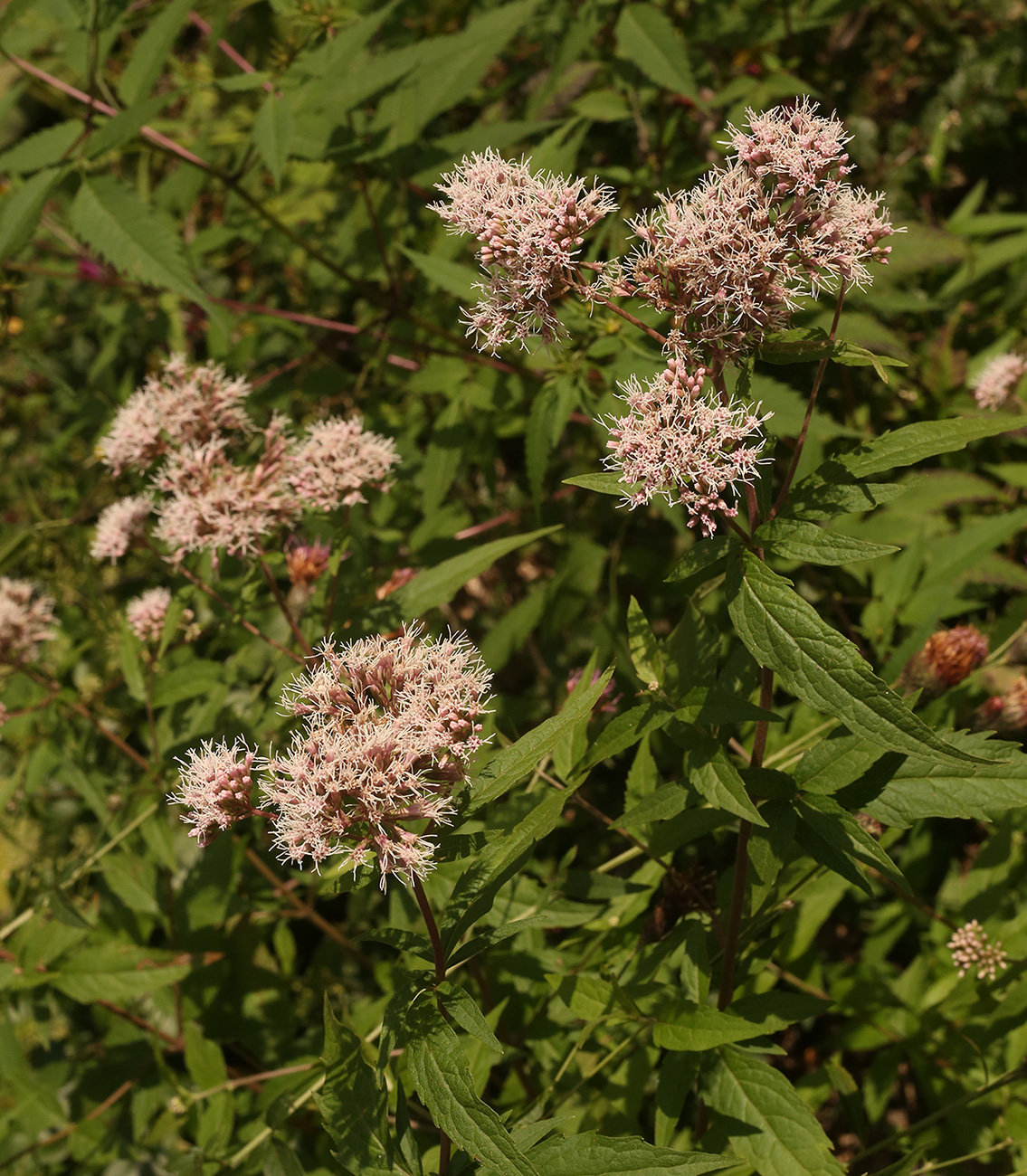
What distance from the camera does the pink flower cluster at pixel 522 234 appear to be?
2100 millimetres

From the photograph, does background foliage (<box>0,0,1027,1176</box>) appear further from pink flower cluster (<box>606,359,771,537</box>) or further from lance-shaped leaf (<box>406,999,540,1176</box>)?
pink flower cluster (<box>606,359,771,537</box>)

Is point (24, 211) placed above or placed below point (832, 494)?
above

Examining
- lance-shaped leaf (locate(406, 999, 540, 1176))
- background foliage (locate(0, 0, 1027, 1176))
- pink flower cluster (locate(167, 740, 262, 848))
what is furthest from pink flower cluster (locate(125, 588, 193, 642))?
lance-shaped leaf (locate(406, 999, 540, 1176))

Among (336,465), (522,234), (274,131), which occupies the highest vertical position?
(274,131)

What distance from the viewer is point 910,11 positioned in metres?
5.17

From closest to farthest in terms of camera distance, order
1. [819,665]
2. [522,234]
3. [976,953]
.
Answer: [819,665] < [522,234] < [976,953]

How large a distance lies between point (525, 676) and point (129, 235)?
9.95 feet

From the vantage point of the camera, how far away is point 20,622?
392 centimetres

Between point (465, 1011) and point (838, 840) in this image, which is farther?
point (838, 840)

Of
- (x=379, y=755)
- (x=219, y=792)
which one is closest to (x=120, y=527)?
(x=219, y=792)

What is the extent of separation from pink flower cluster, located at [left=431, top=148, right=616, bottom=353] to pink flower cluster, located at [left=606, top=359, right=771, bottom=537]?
0.34 metres

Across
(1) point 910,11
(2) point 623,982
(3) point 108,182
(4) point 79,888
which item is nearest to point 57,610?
(4) point 79,888

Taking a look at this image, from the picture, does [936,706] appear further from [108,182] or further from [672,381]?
[108,182]

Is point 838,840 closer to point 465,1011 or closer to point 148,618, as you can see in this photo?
point 465,1011
